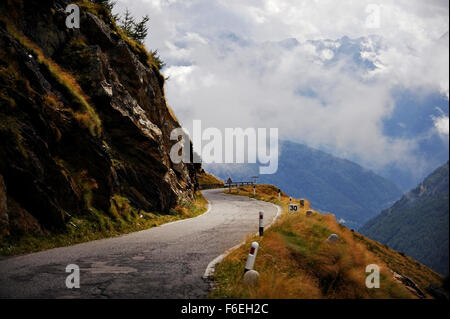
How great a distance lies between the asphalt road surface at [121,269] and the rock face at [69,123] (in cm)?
213

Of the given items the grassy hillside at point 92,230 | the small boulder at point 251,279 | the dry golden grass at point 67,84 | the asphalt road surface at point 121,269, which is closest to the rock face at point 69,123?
the dry golden grass at point 67,84

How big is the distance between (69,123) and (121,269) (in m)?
8.39

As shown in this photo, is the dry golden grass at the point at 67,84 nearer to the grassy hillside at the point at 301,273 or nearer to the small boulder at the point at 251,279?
the grassy hillside at the point at 301,273

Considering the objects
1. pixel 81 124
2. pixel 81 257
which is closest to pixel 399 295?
pixel 81 257

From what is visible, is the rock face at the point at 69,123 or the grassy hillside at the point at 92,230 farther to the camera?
the rock face at the point at 69,123

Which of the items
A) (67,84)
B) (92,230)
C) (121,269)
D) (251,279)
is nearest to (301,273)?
(251,279)

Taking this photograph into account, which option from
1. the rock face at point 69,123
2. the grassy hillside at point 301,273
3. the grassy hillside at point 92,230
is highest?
the rock face at point 69,123

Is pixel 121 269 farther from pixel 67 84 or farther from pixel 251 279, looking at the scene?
pixel 67 84

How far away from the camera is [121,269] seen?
802 cm

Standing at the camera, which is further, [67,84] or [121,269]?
[67,84]

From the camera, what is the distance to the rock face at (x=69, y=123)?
10797 mm

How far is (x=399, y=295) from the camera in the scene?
8703mm
